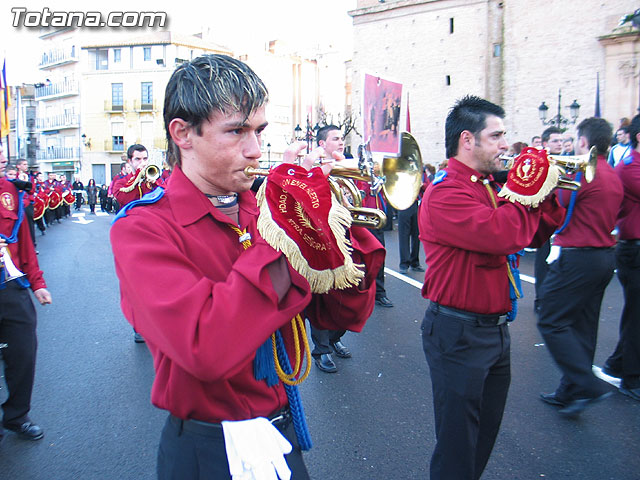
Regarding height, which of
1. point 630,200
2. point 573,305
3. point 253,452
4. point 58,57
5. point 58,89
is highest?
point 58,57

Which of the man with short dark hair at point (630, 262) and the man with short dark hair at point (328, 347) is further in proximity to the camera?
the man with short dark hair at point (328, 347)

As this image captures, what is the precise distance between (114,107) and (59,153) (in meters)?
8.44

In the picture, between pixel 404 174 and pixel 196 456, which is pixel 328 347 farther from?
pixel 196 456

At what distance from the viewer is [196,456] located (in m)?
1.56

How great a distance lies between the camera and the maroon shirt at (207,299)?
1254mm

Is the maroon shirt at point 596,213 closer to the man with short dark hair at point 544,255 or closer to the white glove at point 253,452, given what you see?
the man with short dark hair at point 544,255

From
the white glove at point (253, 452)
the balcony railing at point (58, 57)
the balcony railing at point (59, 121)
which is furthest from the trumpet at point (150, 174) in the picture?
the balcony railing at point (58, 57)

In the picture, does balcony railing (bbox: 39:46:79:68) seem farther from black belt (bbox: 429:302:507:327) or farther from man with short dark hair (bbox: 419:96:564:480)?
black belt (bbox: 429:302:507:327)

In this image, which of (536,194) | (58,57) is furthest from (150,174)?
(58,57)

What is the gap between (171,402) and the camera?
147 centimetres

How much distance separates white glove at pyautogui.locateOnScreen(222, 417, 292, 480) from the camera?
142cm

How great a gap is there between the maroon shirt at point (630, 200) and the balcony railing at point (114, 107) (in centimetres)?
5199

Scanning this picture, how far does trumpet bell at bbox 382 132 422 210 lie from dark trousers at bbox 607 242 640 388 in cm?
237

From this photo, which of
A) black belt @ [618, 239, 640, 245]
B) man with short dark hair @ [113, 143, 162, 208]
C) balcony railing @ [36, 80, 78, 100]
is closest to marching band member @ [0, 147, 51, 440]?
man with short dark hair @ [113, 143, 162, 208]
